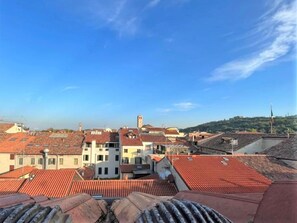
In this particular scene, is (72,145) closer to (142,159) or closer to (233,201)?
(142,159)

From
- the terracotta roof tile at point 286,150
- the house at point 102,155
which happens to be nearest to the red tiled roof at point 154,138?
the house at point 102,155

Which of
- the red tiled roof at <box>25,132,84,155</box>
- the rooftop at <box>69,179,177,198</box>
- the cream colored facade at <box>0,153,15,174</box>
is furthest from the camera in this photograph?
the red tiled roof at <box>25,132,84,155</box>

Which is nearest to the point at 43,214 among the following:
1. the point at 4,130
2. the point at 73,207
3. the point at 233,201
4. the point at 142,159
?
the point at 73,207

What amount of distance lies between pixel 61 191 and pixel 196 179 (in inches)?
230

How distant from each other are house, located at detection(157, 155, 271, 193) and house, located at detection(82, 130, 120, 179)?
16971 mm

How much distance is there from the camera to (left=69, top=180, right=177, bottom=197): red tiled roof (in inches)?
504

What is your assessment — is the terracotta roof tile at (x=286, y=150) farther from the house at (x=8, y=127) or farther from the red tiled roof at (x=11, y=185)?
the house at (x=8, y=127)

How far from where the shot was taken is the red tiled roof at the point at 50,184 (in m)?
12.3

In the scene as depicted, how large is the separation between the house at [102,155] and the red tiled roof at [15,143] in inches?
233

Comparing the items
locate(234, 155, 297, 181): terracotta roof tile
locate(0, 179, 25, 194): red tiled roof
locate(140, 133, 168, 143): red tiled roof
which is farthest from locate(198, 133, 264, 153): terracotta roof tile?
locate(0, 179, 25, 194): red tiled roof

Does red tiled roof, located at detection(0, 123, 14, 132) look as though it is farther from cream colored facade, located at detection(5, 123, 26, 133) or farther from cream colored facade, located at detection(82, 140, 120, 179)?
cream colored facade, located at detection(82, 140, 120, 179)

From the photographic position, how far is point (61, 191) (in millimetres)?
12531

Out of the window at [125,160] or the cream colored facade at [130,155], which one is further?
the cream colored facade at [130,155]

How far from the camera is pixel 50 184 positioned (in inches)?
522
